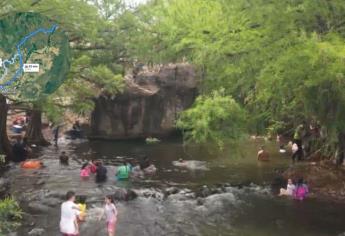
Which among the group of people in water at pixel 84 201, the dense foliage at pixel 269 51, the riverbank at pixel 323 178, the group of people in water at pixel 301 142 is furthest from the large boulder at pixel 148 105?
the dense foliage at pixel 269 51

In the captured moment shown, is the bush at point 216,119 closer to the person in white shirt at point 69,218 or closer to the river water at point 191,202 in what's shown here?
the river water at point 191,202

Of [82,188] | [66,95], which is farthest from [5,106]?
[82,188]

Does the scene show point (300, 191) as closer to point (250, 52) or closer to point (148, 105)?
point (250, 52)

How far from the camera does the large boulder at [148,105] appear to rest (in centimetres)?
4647

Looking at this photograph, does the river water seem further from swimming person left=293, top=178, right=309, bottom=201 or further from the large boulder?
the large boulder

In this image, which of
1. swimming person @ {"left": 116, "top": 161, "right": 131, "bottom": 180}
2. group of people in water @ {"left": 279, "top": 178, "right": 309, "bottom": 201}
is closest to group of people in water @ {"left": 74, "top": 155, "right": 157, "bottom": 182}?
swimming person @ {"left": 116, "top": 161, "right": 131, "bottom": 180}

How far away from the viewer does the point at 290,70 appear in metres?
17.3

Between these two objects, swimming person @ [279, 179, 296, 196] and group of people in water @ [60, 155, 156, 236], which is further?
swimming person @ [279, 179, 296, 196]

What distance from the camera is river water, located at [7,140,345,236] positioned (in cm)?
1855

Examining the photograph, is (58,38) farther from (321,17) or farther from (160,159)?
(160,159)
